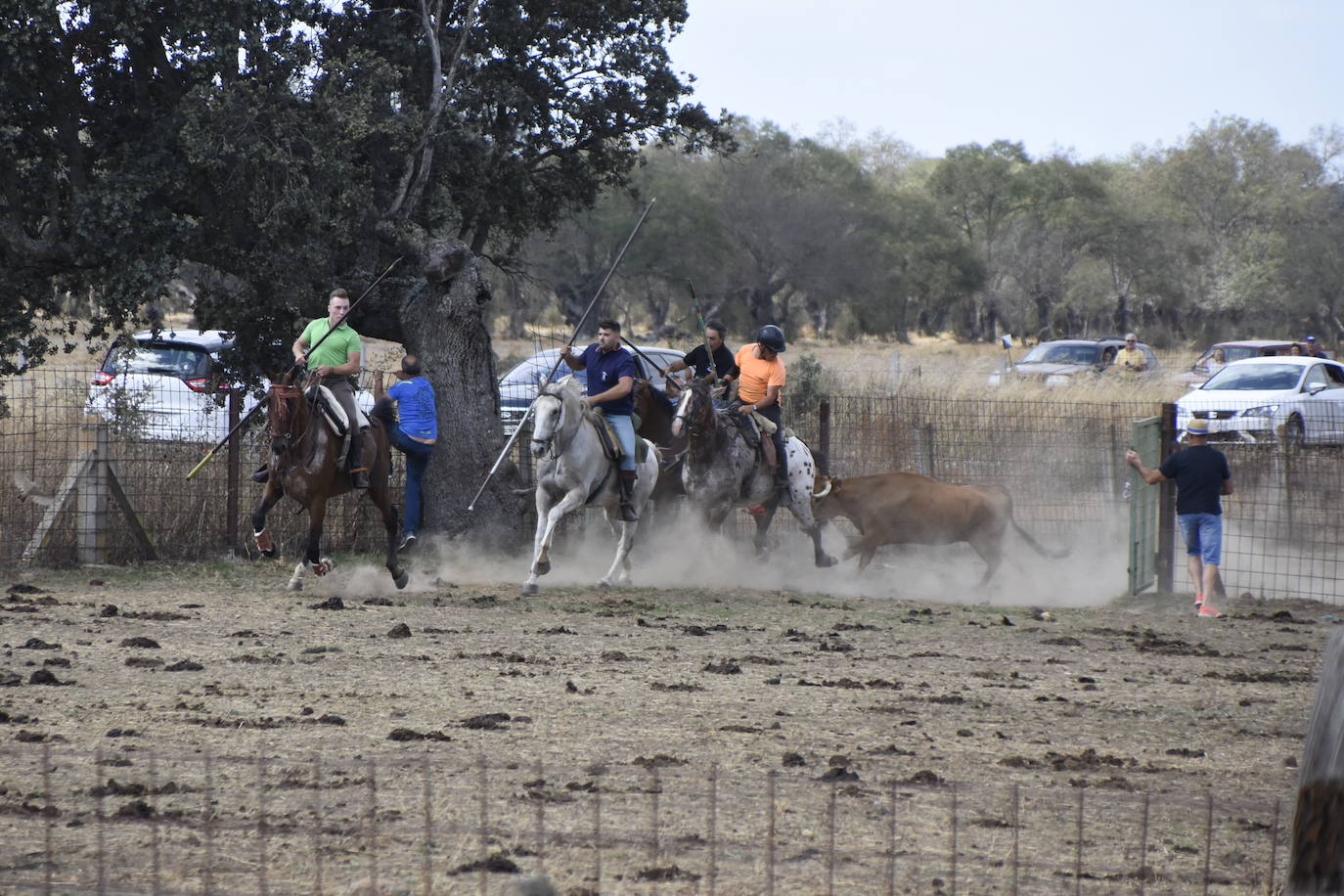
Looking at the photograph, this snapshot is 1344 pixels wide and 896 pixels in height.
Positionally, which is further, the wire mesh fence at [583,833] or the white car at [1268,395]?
the white car at [1268,395]

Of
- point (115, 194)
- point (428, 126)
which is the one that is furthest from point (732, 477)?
point (115, 194)

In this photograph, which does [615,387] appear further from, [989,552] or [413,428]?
[989,552]

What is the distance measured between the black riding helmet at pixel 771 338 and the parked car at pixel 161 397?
418cm

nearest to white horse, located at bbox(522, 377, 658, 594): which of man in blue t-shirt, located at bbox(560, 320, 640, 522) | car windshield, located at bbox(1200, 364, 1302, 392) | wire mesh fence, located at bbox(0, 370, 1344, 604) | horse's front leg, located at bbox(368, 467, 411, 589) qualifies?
man in blue t-shirt, located at bbox(560, 320, 640, 522)

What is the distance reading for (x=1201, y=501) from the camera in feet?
45.4

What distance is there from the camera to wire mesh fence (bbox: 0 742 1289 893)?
5285 mm

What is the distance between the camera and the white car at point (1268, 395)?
26531 millimetres

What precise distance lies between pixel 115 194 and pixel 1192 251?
66.3 m

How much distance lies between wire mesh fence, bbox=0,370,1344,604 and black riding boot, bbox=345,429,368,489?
113 inches

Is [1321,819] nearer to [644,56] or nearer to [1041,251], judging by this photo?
[644,56]

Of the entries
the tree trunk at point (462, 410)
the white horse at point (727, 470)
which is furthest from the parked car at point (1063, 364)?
the tree trunk at point (462, 410)

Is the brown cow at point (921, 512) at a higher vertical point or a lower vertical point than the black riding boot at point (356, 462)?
lower

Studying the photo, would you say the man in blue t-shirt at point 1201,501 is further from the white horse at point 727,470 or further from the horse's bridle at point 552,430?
the horse's bridle at point 552,430

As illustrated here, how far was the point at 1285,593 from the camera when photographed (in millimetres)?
16328
